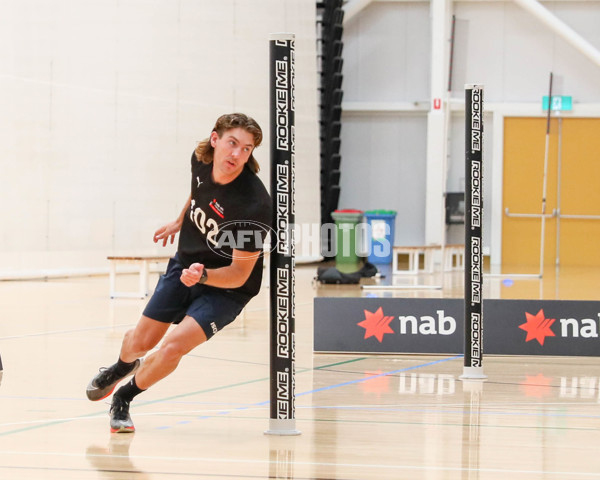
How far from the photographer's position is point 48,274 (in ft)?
50.8

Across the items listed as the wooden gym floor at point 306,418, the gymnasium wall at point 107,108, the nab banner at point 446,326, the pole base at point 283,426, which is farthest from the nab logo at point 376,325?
the gymnasium wall at point 107,108

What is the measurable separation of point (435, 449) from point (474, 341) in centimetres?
232

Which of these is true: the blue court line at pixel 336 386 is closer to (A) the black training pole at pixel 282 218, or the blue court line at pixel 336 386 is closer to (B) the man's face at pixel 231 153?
(A) the black training pole at pixel 282 218

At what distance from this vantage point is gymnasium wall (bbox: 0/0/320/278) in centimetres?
1498

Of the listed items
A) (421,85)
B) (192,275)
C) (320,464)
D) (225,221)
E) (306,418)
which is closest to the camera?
(320,464)

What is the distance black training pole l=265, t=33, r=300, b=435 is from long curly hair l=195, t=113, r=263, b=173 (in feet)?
0.38

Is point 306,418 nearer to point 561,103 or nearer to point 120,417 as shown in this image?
point 120,417

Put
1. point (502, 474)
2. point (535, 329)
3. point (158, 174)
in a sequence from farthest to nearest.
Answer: point (158, 174), point (535, 329), point (502, 474)

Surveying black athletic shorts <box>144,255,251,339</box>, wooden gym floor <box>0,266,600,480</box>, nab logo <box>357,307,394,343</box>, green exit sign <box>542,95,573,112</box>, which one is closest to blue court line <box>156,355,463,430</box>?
wooden gym floor <box>0,266,600,480</box>

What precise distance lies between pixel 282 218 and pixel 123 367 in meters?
1.05

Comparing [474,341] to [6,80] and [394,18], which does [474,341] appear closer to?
[6,80]

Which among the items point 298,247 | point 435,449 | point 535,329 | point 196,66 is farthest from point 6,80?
point 435,449

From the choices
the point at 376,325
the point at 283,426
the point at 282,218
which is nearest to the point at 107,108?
the point at 376,325

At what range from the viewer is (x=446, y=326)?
7.41 m
